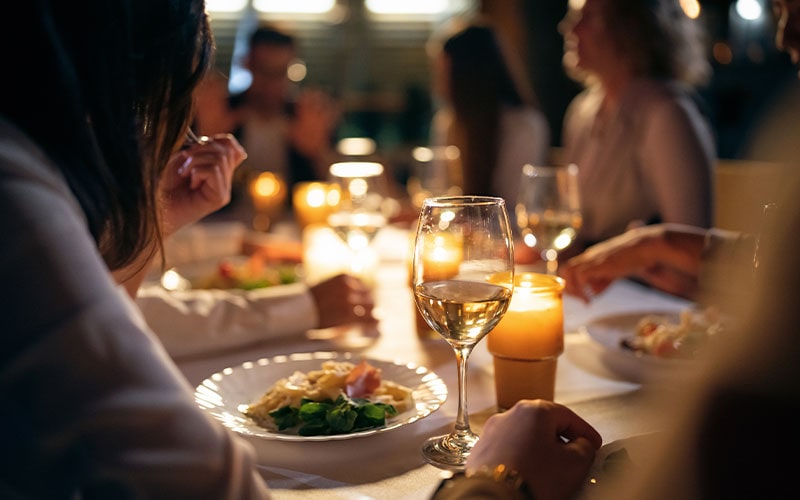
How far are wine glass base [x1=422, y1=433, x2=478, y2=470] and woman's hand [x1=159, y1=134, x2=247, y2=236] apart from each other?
0.48 metres

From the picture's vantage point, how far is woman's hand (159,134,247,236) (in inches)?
41.1

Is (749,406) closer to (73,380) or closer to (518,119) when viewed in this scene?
(73,380)

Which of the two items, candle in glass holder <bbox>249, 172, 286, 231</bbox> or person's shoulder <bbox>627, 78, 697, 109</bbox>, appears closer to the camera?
person's shoulder <bbox>627, 78, 697, 109</bbox>

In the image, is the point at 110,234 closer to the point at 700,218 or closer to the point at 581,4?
the point at 700,218

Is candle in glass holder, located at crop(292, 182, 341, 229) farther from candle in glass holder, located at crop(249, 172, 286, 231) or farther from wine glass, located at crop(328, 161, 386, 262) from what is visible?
wine glass, located at crop(328, 161, 386, 262)

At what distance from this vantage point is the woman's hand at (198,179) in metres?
1.04

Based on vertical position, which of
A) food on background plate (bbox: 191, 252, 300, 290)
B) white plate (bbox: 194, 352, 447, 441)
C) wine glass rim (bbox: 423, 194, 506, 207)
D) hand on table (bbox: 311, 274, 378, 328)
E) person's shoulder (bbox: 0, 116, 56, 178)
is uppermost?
person's shoulder (bbox: 0, 116, 56, 178)

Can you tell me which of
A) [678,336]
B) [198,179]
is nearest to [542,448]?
[678,336]

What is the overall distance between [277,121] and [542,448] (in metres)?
3.60

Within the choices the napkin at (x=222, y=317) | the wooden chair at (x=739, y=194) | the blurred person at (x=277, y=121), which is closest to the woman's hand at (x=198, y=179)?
the napkin at (x=222, y=317)

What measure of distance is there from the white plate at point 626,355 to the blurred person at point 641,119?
993 millimetres

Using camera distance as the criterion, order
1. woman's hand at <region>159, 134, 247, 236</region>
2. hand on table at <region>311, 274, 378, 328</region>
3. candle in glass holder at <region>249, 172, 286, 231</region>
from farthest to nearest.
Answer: candle in glass holder at <region>249, 172, 286, 231</region>, hand on table at <region>311, 274, 378, 328</region>, woman's hand at <region>159, 134, 247, 236</region>

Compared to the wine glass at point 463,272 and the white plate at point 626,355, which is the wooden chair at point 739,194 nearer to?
the white plate at point 626,355

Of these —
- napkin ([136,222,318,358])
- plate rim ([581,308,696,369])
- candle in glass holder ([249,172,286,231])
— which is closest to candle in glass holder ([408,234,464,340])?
plate rim ([581,308,696,369])
